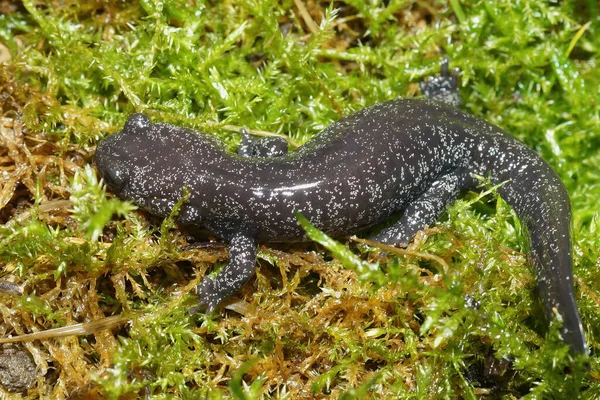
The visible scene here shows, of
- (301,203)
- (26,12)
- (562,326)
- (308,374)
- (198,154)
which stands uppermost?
(26,12)

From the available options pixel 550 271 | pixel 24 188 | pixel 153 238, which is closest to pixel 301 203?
pixel 153 238

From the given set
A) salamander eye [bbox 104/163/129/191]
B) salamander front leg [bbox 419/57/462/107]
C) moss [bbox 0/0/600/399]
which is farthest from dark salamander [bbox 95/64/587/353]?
salamander front leg [bbox 419/57/462/107]

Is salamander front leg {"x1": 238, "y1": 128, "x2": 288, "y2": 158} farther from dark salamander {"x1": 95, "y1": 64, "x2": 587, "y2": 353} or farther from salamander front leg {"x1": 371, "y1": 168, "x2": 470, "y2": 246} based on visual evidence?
salamander front leg {"x1": 371, "y1": 168, "x2": 470, "y2": 246}

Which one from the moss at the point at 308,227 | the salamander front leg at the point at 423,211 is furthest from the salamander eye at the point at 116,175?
the salamander front leg at the point at 423,211

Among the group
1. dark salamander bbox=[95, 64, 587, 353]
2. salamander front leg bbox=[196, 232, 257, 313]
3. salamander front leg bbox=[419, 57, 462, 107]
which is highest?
salamander front leg bbox=[419, 57, 462, 107]

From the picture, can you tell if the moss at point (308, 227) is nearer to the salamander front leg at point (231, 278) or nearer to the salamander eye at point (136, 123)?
the salamander front leg at point (231, 278)

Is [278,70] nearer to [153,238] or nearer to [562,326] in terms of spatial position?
[153,238]

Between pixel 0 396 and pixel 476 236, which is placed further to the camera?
pixel 476 236
